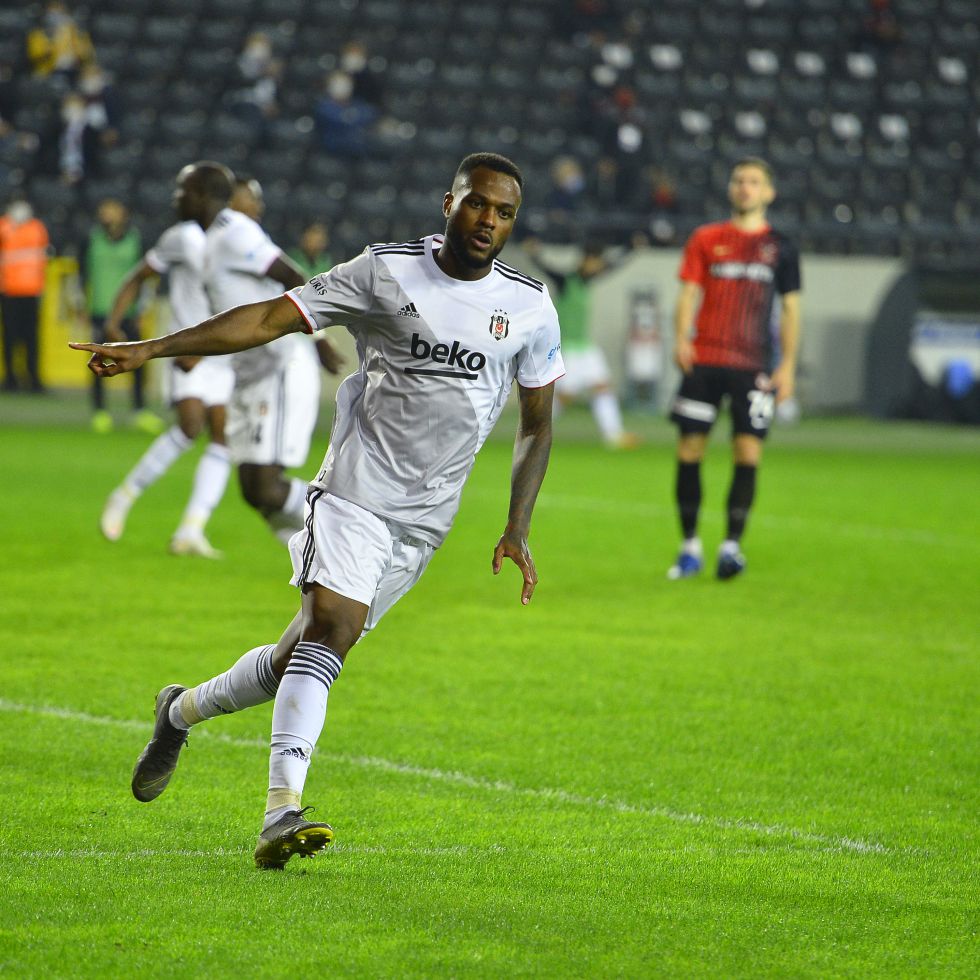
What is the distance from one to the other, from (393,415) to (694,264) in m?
5.63

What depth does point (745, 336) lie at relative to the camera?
387 inches

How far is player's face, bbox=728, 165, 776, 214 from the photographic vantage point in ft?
31.0

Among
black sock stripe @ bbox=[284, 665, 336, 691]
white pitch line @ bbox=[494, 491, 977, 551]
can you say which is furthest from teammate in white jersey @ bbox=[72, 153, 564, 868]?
white pitch line @ bbox=[494, 491, 977, 551]

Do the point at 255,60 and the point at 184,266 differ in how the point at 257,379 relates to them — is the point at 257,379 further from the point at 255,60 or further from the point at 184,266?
the point at 255,60

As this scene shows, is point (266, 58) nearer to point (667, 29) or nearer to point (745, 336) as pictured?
point (667, 29)

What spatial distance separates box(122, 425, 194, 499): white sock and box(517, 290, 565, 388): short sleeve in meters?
5.79

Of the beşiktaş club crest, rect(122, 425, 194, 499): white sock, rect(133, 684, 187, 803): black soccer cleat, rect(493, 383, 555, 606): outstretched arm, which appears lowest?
rect(133, 684, 187, 803): black soccer cleat

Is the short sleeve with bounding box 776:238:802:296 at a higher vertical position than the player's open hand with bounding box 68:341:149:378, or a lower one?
higher

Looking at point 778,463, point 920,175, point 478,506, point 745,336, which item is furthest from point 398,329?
point 920,175

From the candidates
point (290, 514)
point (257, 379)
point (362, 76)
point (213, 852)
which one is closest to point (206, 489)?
point (290, 514)

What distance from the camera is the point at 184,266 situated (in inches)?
394

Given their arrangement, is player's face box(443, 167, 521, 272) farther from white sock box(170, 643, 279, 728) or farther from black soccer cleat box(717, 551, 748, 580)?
black soccer cleat box(717, 551, 748, 580)

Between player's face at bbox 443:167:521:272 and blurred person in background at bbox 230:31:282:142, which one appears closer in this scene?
player's face at bbox 443:167:521:272

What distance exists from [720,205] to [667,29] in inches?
143
